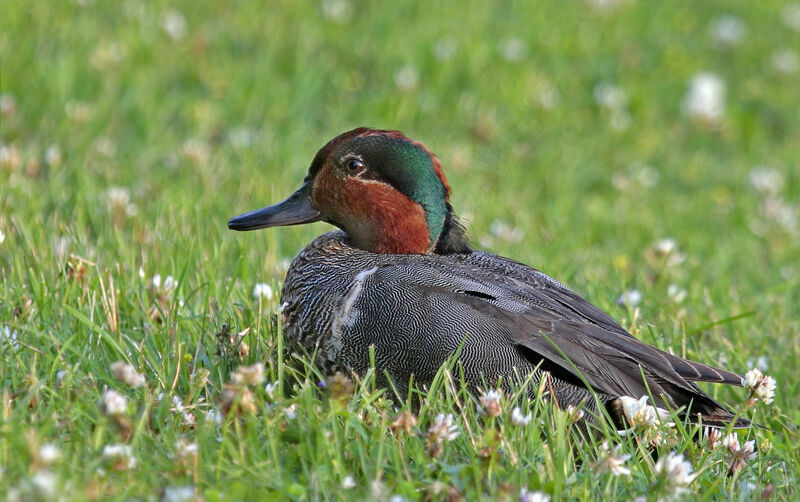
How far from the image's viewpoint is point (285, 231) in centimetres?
532

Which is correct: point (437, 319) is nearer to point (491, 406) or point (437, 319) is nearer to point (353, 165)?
point (491, 406)

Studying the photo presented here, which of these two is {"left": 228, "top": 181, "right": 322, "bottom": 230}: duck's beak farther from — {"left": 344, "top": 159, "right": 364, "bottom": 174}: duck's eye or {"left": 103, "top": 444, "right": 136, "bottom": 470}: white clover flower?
{"left": 103, "top": 444, "right": 136, "bottom": 470}: white clover flower

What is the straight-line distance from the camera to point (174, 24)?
7.02 m

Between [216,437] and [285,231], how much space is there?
2.61 metres

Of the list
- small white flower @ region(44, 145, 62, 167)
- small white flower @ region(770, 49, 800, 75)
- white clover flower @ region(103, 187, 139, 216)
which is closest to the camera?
white clover flower @ region(103, 187, 139, 216)

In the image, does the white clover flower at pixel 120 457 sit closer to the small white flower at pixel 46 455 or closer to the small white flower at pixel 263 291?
the small white flower at pixel 46 455

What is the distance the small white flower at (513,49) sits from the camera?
7.53 meters

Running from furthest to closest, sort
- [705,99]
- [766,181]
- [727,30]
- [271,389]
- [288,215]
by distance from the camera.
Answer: [727,30] < [705,99] < [766,181] < [288,215] < [271,389]

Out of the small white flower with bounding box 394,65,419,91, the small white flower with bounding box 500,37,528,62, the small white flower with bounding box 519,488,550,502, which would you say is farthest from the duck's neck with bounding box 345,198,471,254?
the small white flower with bounding box 500,37,528,62

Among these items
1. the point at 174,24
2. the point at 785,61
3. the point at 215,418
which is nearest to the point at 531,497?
the point at 215,418

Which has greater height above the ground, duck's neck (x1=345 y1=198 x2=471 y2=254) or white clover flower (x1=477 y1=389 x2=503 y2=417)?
duck's neck (x1=345 y1=198 x2=471 y2=254)

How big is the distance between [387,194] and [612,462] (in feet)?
4.78

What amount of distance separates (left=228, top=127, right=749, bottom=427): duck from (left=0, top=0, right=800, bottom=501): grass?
0.48 ft

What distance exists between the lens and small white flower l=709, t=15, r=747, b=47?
28.8 feet
